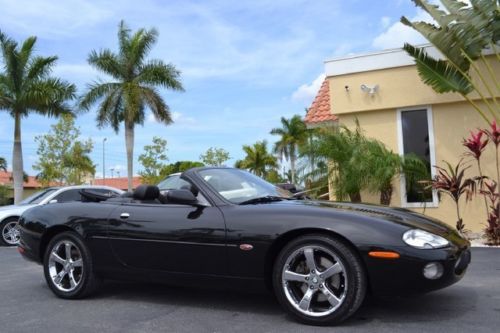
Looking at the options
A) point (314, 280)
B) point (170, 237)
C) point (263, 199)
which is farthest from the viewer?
point (263, 199)

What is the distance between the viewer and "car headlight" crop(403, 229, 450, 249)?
12.6 feet

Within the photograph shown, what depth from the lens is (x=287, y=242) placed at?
4215 millimetres

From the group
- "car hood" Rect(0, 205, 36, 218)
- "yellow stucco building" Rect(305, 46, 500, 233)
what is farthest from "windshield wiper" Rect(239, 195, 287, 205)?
"car hood" Rect(0, 205, 36, 218)

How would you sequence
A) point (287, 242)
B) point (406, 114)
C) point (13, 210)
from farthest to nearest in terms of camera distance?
point (13, 210) < point (406, 114) < point (287, 242)

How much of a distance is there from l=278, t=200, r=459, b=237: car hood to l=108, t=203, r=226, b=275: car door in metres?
0.80

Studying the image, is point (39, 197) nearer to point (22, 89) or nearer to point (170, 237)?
point (170, 237)

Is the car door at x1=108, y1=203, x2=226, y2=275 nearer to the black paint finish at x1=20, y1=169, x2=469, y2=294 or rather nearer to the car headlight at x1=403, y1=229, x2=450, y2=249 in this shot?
the black paint finish at x1=20, y1=169, x2=469, y2=294

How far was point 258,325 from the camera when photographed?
161 inches

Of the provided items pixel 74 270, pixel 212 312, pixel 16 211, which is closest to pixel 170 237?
pixel 212 312

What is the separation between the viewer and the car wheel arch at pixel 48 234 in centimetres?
537

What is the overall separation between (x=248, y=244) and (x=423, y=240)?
1.37 meters

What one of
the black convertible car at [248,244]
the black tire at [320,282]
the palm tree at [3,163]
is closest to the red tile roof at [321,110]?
the black convertible car at [248,244]

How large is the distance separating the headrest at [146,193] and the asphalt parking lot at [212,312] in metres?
1.02

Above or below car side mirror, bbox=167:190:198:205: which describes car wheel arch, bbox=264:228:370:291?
below
